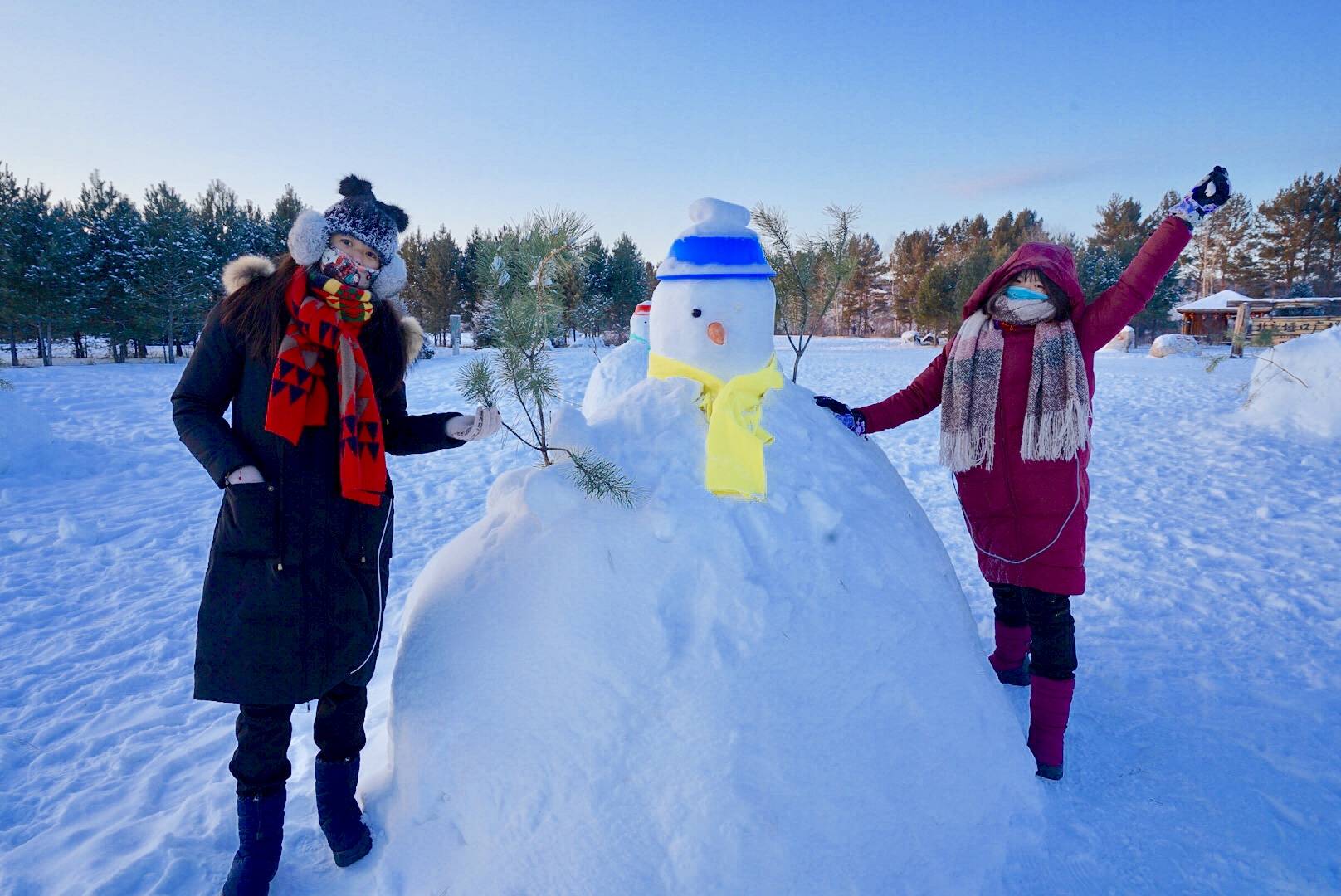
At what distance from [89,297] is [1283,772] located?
25.1 meters

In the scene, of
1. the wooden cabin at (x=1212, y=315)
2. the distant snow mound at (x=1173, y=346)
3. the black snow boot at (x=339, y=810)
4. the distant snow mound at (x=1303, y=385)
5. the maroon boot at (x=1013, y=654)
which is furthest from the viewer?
the wooden cabin at (x=1212, y=315)

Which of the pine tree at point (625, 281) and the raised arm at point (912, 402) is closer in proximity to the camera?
the raised arm at point (912, 402)

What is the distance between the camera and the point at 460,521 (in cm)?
565

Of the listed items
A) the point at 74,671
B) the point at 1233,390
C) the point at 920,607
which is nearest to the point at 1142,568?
the point at 920,607

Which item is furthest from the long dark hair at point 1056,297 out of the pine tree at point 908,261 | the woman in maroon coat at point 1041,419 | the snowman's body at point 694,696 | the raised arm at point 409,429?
the pine tree at point 908,261

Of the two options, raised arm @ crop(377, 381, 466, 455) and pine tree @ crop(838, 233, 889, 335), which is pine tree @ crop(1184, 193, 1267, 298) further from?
raised arm @ crop(377, 381, 466, 455)

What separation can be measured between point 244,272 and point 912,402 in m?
2.40

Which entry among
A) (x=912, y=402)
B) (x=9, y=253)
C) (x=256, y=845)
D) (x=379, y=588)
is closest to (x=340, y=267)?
(x=379, y=588)

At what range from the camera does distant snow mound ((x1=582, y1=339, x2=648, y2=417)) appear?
6.92 meters

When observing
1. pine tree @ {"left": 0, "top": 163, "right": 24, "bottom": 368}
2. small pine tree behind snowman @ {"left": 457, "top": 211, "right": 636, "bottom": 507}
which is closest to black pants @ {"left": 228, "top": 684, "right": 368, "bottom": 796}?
small pine tree behind snowman @ {"left": 457, "top": 211, "right": 636, "bottom": 507}

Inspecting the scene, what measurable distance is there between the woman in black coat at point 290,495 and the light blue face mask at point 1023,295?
2.11 metres

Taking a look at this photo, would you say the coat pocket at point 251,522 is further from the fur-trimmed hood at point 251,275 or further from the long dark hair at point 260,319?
the fur-trimmed hood at point 251,275

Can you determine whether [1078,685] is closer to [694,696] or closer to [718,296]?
[694,696]

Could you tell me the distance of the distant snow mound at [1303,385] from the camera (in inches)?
309
